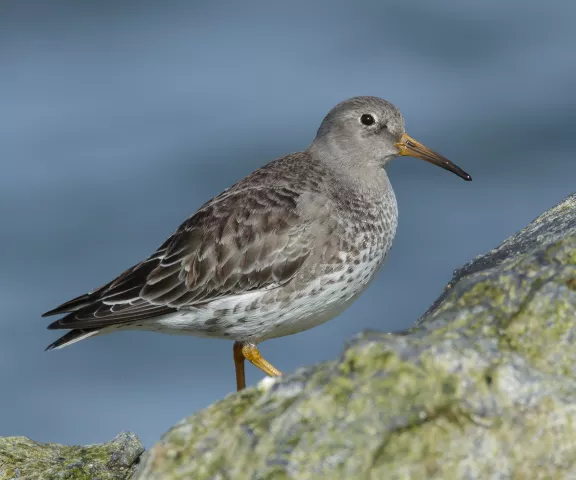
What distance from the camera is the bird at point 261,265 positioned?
24.3 feet

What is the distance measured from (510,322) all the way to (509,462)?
2.60 feet

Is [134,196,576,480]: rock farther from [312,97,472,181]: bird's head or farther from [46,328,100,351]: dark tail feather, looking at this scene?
[312,97,472,181]: bird's head

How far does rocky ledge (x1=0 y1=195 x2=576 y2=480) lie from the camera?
3301mm

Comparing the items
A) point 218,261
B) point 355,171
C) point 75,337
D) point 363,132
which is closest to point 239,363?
point 218,261

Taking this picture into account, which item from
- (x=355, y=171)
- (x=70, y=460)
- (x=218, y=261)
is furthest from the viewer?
(x=355, y=171)

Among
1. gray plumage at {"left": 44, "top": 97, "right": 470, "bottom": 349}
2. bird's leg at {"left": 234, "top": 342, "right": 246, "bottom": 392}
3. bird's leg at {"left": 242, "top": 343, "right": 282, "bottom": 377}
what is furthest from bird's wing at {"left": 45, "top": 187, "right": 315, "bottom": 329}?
bird's leg at {"left": 234, "top": 342, "right": 246, "bottom": 392}

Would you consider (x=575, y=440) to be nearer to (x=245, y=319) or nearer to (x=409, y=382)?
(x=409, y=382)

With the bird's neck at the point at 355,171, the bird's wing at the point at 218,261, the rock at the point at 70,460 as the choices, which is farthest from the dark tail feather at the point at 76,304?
the bird's neck at the point at 355,171

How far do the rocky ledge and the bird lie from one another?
3.37 meters

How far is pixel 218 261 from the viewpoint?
765cm

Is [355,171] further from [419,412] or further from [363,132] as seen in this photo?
[419,412]

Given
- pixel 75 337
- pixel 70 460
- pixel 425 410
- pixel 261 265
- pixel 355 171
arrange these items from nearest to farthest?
pixel 425 410 < pixel 70 460 < pixel 261 265 < pixel 75 337 < pixel 355 171

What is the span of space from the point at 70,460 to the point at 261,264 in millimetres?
2375

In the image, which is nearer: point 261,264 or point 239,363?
point 261,264
